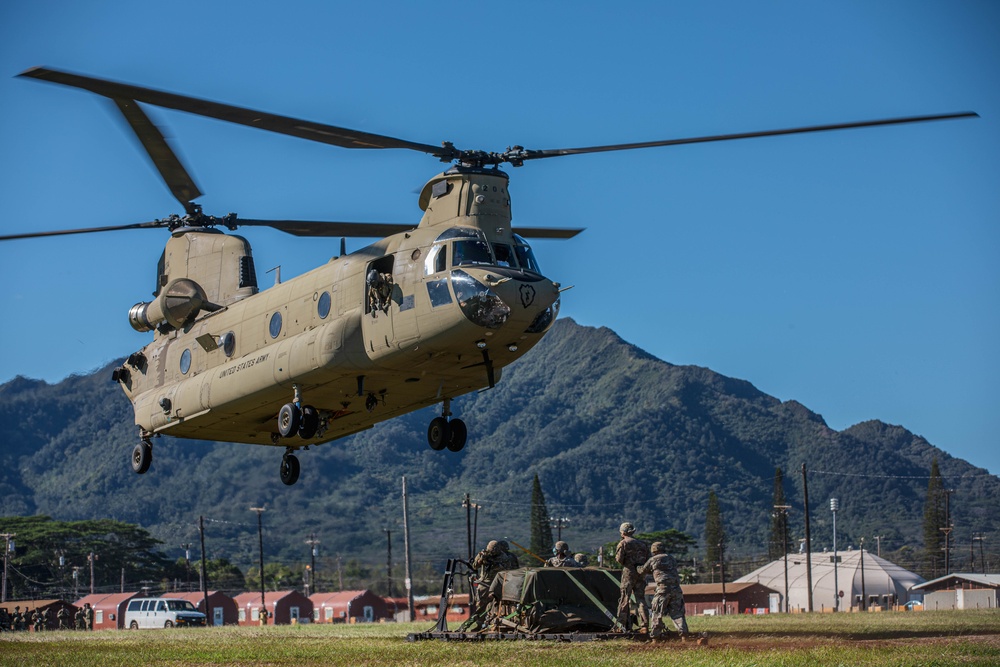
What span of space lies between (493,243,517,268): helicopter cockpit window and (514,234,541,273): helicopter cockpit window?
7.2 inches

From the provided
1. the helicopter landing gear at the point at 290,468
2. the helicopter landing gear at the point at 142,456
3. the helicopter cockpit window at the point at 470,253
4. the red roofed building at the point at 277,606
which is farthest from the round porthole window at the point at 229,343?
the red roofed building at the point at 277,606

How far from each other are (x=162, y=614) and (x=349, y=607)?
141ft

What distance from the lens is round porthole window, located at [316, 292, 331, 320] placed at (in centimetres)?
2606

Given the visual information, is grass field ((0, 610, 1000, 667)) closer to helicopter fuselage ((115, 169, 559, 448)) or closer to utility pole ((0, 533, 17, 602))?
helicopter fuselage ((115, 169, 559, 448))

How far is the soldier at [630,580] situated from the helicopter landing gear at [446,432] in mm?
8075

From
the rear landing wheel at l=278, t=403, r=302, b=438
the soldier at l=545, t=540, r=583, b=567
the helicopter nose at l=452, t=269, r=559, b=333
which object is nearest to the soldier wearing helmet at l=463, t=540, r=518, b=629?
the soldier at l=545, t=540, r=583, b=567

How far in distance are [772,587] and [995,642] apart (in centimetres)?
9875

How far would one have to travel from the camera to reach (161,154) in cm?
2961

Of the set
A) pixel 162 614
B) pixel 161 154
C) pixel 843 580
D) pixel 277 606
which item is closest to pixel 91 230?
pixel 161 154

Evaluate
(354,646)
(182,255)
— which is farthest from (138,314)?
(354,646)

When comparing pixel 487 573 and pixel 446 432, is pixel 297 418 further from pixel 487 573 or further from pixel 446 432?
pixel 487 573

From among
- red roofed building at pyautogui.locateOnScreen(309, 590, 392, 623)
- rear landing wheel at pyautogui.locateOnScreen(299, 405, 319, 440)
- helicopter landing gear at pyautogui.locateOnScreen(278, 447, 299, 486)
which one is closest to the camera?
rear landing wheel at pyautogui.locateOnScreen(299, 405, 319, 440)

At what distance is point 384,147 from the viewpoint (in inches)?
931

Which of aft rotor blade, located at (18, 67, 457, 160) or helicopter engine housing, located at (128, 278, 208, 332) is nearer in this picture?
aft rotor blade, located at (18, 67, 457, 160)
